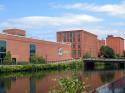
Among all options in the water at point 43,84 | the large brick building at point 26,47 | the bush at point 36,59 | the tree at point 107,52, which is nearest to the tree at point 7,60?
the large brick building at point 26,47

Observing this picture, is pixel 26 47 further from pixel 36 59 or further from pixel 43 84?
pixel 43 84

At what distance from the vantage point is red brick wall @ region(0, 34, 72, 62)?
96.4 m

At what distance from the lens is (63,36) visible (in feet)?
573

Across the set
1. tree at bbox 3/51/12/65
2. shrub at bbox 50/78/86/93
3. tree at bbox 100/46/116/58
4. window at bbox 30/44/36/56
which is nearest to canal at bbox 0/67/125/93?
shrub at bbox 50/78/86/93

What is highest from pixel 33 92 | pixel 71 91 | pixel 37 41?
pixel 37 41

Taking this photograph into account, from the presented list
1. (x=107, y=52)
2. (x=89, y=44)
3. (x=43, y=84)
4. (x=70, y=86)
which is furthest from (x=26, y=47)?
(x=70, y=86)

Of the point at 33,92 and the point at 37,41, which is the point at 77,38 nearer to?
the point at 37,41

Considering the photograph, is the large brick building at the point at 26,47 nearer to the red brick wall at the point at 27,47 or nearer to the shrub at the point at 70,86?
the red brick wall at the point at 27,47

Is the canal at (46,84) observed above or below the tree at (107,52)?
below

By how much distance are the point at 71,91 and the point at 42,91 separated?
2601cm

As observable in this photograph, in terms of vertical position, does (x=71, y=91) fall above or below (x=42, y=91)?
above

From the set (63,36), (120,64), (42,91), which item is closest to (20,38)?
(120,64)

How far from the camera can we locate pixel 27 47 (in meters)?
104

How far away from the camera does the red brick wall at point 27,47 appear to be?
3795 inches
